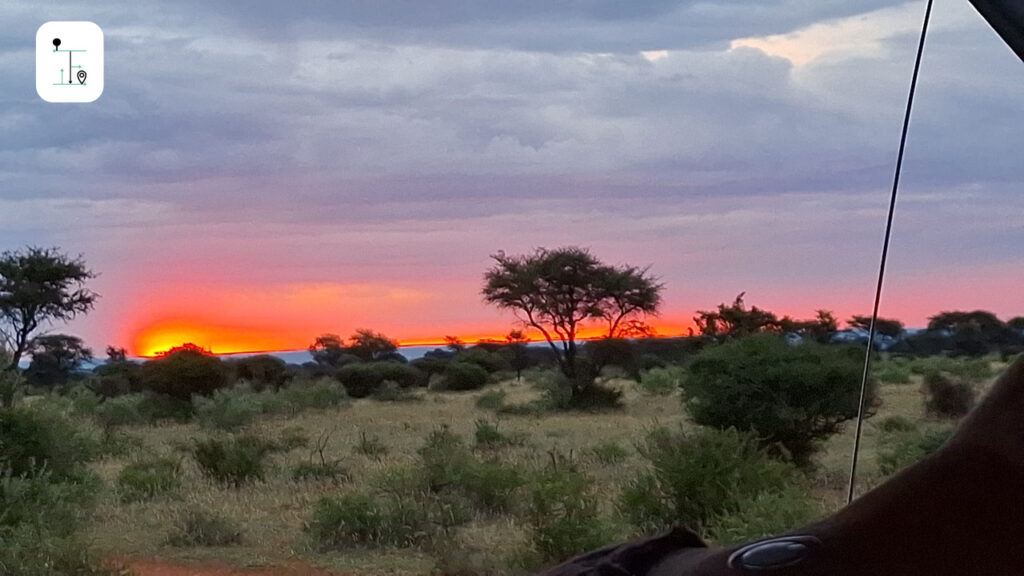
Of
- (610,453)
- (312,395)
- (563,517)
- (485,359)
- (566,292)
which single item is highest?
(566,292)

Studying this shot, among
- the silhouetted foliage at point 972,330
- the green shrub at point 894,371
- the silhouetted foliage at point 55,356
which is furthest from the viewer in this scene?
the silhouetted foliage at point 55,356

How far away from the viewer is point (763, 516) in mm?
4328

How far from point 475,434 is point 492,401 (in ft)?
6.11

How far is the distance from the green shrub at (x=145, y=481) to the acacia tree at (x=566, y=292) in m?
4.06

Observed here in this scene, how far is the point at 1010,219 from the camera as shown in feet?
11.5

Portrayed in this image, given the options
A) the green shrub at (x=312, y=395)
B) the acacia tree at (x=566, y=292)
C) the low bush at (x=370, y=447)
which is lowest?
the low bush at (x=370, y=447)

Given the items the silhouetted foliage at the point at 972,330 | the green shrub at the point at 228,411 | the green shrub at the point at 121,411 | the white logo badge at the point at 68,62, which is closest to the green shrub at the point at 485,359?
the green shrub at the point at 228,411

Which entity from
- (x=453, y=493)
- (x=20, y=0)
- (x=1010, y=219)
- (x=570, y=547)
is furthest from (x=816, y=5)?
(x=453, y=493)

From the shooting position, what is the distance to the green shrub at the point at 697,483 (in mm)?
5070

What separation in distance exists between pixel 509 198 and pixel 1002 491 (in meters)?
7.75

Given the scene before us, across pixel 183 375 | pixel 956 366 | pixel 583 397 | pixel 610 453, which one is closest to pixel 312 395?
pixel 183 375

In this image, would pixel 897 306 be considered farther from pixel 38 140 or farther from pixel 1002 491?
pixel 38 140

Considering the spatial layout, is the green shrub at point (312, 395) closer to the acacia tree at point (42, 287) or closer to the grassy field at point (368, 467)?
the grassy field at point (368, 467)

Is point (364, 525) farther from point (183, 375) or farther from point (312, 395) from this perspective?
point (183, 375)
